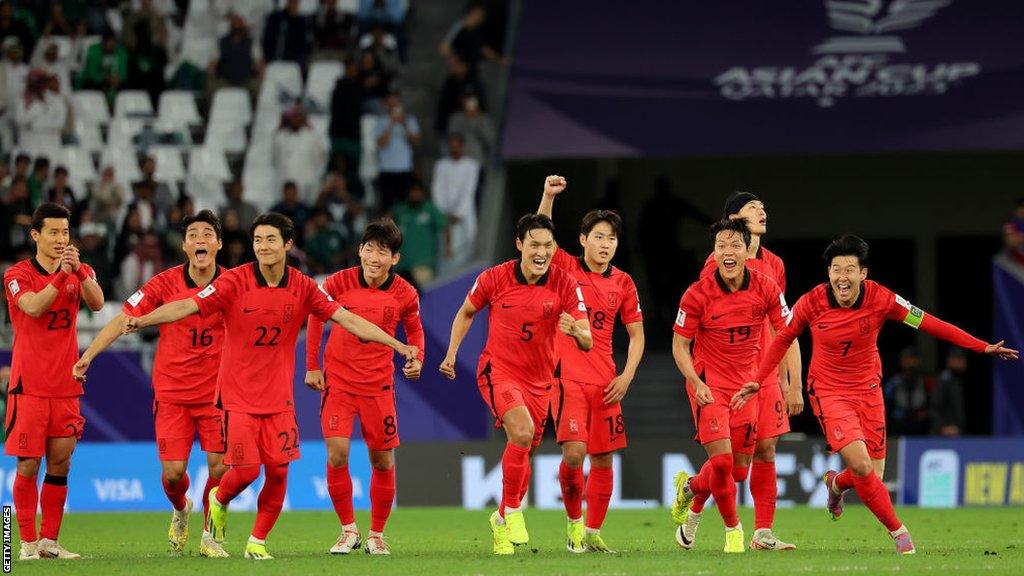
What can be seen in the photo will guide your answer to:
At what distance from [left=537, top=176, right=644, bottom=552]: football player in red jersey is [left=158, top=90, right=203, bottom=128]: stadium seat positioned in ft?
45.6

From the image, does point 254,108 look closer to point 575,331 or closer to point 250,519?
point 250,519

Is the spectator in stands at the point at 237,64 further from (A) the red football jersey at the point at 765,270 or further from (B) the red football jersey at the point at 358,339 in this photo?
(A) the red football jersey at the point at 765,270

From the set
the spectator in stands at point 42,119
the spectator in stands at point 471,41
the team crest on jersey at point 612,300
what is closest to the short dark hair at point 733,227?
the team crest on jersey at point 612,300

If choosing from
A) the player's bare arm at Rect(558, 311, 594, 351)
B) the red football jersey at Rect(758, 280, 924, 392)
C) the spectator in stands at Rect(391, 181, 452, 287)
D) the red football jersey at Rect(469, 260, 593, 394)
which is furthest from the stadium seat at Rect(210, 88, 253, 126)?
the red football jersey at Rect(758, 280, 924, 392)

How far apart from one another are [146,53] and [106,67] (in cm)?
63

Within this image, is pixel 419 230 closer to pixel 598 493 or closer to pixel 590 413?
pixel 590 413

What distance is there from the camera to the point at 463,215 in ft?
77.3

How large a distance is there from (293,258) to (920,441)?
7896 mm

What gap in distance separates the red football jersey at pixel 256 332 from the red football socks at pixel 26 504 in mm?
1734

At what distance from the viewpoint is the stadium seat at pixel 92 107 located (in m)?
27.1

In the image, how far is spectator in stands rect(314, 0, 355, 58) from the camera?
89.7 ft

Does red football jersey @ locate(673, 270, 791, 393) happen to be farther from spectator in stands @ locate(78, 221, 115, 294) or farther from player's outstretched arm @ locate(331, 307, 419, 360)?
spectator in stands @ locate(78, 221, 115, 294)

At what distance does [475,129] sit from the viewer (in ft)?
80.1

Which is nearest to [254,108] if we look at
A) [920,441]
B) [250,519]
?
[250,519]
